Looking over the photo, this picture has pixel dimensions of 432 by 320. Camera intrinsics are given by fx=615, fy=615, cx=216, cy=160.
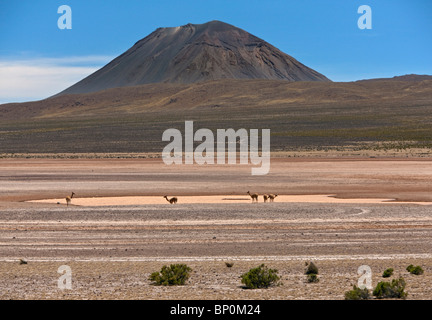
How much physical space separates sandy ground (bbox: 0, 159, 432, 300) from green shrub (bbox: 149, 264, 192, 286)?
19 cm

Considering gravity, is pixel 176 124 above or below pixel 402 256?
above

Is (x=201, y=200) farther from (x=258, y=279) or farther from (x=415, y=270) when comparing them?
(x=258, y=279)

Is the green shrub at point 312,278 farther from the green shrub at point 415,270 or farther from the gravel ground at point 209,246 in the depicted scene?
the green shrub at point 415,270

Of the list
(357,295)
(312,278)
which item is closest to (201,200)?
(312,278)

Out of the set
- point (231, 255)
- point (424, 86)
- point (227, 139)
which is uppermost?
point (424, 86)

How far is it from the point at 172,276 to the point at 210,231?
7.64 meters

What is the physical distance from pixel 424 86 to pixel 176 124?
319ft

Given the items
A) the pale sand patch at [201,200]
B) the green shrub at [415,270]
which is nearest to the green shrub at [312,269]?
the green shrub at [415,270]

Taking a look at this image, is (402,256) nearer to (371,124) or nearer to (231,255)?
(231,255)

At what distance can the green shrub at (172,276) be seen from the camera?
1184cm

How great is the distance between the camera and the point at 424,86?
16675cm

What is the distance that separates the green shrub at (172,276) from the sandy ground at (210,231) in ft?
0.61

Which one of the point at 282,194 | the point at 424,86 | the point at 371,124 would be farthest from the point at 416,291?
the point at 424,86

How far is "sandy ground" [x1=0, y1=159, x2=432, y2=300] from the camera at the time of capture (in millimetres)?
11999
